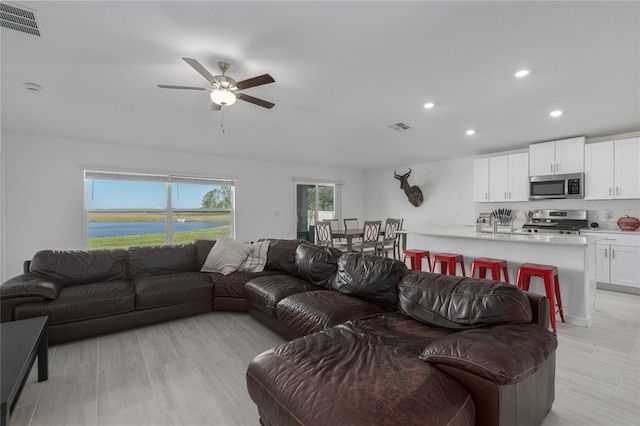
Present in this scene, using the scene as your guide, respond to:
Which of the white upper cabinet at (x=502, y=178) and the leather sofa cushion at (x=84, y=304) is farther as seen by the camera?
the white upper cabinet at (x=502, y=178)

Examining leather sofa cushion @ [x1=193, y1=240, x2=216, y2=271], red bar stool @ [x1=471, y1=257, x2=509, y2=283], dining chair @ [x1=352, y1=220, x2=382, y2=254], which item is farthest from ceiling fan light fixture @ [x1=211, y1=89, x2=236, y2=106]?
dining chair @ [x1=352, y1=220, x2=382, y2=254]

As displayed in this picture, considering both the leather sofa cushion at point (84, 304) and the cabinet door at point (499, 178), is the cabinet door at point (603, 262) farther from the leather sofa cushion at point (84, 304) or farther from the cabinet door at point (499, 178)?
the leather sofa cushion at point (84, 304)

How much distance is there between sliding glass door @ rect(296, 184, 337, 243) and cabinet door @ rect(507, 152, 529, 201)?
4.30 m

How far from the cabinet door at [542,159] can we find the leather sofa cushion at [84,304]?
20.7ft

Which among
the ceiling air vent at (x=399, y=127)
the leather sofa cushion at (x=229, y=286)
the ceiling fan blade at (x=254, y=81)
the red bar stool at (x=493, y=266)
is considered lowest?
the leather sofa cushion at (x=229, y=286)

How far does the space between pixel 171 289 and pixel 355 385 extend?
99.3 inches

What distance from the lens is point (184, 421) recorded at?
5.39 ft

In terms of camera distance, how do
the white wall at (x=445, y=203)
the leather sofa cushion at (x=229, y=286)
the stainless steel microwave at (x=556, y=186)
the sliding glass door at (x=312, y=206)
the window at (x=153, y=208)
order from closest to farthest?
1. the leather sofa cushion at (x=229, y=286)
2. the stainless steel microwave at (x=556, y=186)
3. the white wall at (x=445, y=203)
4. the window at (x=153, y=208)
5. the sliding glass door at (x=312, y=206)

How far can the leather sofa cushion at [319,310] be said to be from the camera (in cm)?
214

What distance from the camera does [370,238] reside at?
5730 millimetres

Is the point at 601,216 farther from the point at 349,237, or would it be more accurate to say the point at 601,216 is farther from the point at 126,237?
the point at 126,237

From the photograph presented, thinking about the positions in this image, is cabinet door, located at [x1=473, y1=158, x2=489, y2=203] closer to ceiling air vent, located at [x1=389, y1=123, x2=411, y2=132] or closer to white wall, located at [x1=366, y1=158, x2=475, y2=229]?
white wall, located at [x1=366, y1=158, x2=475, y2=229]

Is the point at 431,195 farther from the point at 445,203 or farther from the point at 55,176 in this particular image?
the point at 55,176

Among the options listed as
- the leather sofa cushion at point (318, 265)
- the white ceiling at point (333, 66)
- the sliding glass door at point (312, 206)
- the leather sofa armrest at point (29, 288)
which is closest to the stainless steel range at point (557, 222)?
the white ceiling at point (333, 66)
